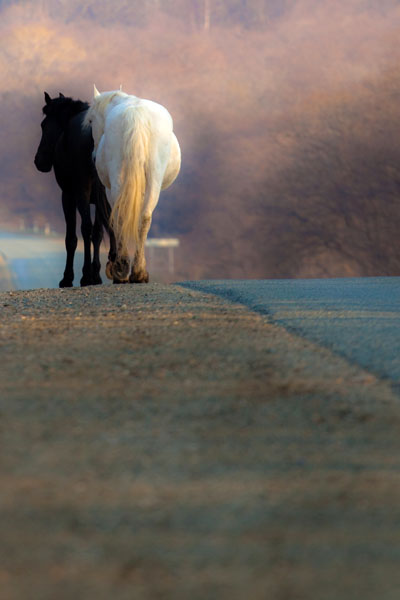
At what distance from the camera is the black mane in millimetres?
7535

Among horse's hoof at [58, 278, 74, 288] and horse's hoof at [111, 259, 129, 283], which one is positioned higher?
horse's hoof at [111, 259, 129, 283]

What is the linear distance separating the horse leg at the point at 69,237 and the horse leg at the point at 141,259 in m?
1.13

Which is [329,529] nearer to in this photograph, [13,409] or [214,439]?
[214,439]

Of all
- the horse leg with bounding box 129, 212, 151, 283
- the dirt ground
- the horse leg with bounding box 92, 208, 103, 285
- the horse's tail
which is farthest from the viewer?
the horse leg with bounding box 92, 208, 103, 285

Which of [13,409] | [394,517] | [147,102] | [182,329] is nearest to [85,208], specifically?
[147,102]

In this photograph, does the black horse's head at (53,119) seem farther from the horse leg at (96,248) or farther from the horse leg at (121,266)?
the horse leg at (121,266)

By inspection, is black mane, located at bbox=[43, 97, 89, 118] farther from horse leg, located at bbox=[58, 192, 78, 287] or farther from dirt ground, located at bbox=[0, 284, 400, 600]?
dirt ground, located at bbox=[0, 284, 400, 600]

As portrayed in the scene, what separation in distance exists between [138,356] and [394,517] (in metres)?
1.60

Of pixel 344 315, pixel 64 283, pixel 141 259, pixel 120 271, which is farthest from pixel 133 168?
pixel 344 315

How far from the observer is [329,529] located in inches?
44.7

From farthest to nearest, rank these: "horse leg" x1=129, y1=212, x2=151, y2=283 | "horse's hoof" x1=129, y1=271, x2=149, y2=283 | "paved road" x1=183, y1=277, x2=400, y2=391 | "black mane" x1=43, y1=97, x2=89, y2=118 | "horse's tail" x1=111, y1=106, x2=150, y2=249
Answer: "black mane" x1=43, y1=97, x2=89, y2=118
"horse's hoof" x1=129, y1=271, x2=149, y2=283
"horse leg" x1=129, y1=212, x2=151, y2=283
"horse's tail" x1=111, y1=106, x2=150, y2=249
"paved road" x1=183, y1=277, x2=400, y2=391

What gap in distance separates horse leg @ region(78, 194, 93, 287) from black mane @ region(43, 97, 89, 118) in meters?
1.11

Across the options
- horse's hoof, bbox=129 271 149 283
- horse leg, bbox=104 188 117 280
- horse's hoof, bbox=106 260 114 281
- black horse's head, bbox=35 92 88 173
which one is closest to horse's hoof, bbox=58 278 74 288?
horse leg, bbox=104 188 117 280

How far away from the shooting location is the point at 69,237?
723 cm
